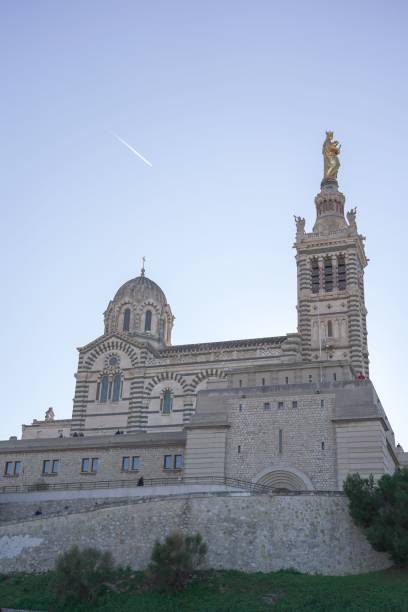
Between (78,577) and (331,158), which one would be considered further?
(331,158)

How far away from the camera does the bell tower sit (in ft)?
200

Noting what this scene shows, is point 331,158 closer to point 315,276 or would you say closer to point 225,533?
point 315,276

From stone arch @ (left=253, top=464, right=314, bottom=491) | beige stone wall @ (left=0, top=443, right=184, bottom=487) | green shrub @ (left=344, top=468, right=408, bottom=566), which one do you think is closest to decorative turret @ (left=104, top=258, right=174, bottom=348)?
beige stone wall @ (left=0, top=443, right=184, bottom=487)

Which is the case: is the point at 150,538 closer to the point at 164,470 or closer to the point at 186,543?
the point at 186,543

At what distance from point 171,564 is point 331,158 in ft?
161

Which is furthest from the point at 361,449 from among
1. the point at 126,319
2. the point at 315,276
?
the point at 126,319

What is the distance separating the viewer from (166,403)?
205ft

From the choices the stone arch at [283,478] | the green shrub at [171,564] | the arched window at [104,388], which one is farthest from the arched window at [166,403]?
the green shrub at [171,564]

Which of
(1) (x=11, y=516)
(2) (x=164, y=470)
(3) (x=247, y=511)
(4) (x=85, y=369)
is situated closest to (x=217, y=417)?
(2) (x=164, y=470)

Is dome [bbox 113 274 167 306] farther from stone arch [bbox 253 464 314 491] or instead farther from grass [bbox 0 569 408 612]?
grass [bbox 0 569 408 612]

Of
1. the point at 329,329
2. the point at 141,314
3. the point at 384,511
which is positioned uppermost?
the point at 141,314

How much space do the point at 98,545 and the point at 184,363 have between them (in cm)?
2627

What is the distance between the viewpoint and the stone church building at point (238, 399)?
44.7m

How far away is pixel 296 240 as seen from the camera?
68.1m
